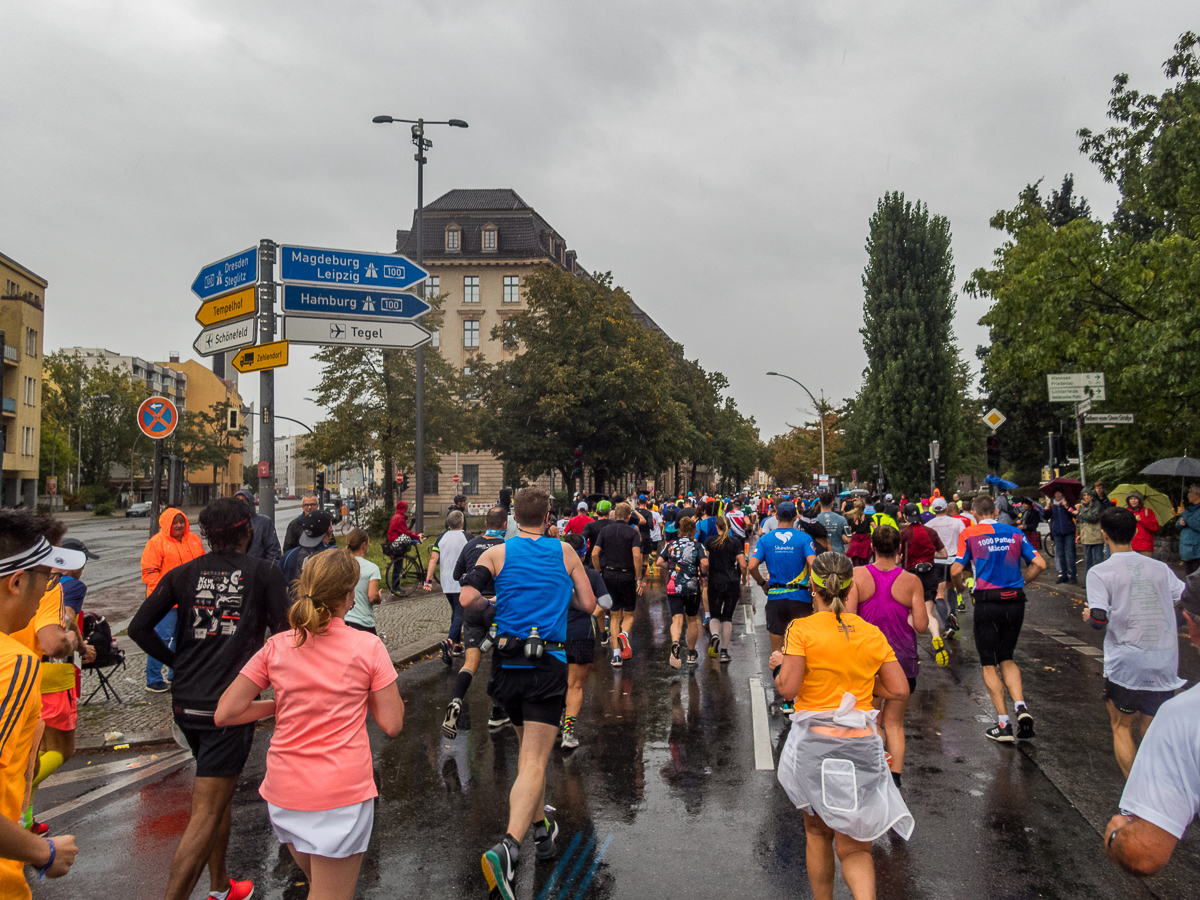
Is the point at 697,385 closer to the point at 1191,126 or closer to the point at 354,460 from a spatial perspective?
the point at 354,460

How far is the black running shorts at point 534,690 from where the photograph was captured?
440 cm

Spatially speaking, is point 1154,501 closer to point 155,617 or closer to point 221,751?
point 221,751

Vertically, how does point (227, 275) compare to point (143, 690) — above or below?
above

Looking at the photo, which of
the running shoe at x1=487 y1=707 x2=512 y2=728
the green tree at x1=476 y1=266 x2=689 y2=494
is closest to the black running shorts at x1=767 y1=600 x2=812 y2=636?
the running shoe at x1=487 y1=707 x2=512 y2=728

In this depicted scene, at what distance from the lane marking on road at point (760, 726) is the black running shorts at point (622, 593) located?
1.60m

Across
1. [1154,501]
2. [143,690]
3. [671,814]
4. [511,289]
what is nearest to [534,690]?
[671,814]

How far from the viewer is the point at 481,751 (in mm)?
6484

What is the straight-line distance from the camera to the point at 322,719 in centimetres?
294

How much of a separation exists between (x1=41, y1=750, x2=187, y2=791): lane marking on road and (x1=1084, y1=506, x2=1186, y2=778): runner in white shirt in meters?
6.52

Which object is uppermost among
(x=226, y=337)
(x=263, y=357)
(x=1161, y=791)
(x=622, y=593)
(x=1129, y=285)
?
(x=1129, y=285)

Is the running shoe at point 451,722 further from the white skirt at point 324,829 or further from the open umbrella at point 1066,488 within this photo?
the open umbrella at point 1066,488

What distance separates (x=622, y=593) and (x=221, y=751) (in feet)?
20.4

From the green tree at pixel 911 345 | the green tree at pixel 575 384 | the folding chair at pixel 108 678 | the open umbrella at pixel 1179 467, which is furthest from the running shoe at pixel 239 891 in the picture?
the green tree at pixel 911 345

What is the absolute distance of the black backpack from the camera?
6848 millimetres
